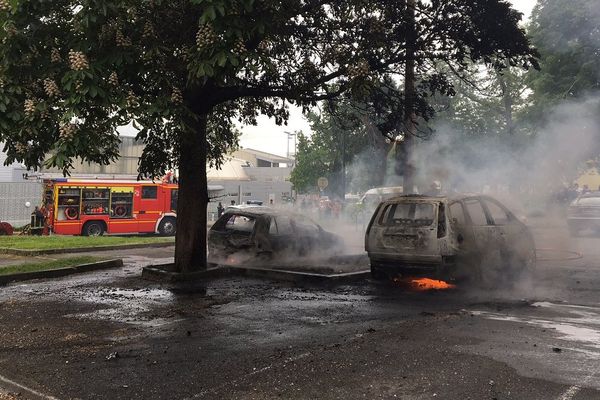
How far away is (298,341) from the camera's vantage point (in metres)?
5.30

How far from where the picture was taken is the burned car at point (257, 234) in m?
10.3

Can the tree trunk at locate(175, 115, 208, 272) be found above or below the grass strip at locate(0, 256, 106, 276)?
above

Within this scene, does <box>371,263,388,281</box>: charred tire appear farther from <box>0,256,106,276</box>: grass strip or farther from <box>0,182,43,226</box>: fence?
<box>0,182,43,226</box>: fence

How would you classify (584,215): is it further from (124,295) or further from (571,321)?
(124,295)

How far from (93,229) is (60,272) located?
35.5ft

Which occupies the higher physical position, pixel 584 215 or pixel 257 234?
pixel 584 215

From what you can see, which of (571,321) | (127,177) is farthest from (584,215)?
(127,177)

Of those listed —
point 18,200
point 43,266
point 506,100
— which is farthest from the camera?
point 506,100

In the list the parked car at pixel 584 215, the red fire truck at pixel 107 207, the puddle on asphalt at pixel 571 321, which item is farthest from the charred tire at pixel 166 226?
the puddle on asphalt at pixel 571 321

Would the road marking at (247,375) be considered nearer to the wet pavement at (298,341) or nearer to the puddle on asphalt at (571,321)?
the wet pavement at (298,341)

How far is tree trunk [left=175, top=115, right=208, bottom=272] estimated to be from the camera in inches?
365

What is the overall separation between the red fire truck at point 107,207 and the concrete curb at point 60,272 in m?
9.48

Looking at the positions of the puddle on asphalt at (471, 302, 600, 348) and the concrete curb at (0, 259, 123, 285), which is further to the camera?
the concrete curb at (0, 259, 123, 285)

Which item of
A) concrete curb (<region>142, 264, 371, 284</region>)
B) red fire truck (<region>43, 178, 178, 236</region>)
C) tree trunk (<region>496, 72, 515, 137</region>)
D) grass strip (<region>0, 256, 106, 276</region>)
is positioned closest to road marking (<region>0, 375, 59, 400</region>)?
concrete curb (<region>142, 264, 371, 284</region>)
